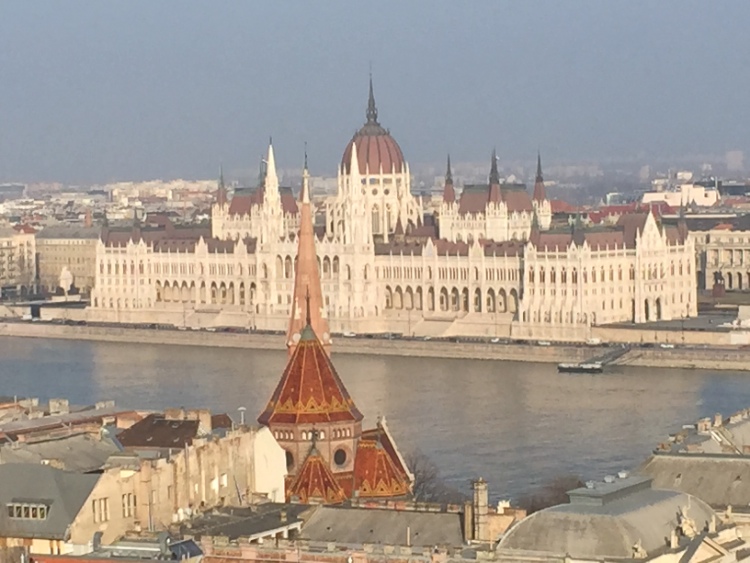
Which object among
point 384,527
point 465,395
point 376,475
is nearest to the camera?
point 384,527

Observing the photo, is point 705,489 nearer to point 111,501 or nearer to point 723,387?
point 111,501

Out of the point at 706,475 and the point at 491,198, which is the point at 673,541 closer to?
the point at 706,475

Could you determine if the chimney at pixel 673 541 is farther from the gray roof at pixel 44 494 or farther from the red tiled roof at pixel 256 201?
the red tiled roof at pixel 256 201

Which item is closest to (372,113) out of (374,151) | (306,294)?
(374,151)

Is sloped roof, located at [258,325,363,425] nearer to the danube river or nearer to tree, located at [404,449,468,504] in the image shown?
tree, located at [404,449,468,504]

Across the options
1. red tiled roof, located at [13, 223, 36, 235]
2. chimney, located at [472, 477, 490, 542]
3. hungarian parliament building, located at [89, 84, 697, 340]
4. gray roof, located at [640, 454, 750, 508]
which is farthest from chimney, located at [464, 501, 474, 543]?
red tiled roof, located at [13, 223, 36, 235]

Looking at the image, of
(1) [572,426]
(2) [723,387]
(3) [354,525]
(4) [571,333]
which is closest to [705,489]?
(3) [354,525]

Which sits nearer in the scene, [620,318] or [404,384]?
[404,384]
